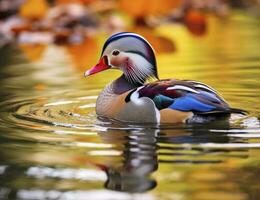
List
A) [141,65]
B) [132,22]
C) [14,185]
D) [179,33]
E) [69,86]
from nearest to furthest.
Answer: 1. [14,185]
2. [141,65]
3. [69,86]
4. [179,33]
5. [132,22]

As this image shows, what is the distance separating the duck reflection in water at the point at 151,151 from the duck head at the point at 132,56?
858 mm

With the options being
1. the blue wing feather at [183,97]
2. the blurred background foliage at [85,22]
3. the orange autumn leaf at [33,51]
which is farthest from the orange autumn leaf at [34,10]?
the blue wing feather at [183,97]

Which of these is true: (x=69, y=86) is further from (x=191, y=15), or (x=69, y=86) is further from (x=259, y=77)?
(x=191, y=15)

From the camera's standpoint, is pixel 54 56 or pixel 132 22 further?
pixel 132 22

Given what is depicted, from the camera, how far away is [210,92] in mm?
7590

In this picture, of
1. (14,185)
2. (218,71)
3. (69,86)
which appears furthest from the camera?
(218,71)

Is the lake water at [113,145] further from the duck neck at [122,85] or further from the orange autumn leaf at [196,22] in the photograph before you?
the orange autumn leaf at [196,22]

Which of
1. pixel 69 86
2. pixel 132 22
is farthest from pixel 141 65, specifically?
pixel 132 22

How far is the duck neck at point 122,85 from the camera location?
8.23 meters

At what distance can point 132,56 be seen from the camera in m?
8.23

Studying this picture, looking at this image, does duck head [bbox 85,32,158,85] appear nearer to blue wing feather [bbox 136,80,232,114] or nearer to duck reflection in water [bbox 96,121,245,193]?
blue wing feather [bbox 136,80,232,114]

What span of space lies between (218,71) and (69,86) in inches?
72.9

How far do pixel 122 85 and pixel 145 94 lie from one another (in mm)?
697

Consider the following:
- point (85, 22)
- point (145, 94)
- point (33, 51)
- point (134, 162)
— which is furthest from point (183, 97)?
point (85, 22)
